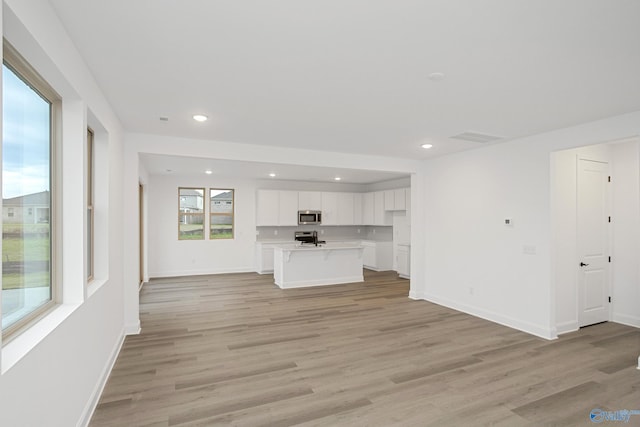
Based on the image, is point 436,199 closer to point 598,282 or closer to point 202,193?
point 598,282

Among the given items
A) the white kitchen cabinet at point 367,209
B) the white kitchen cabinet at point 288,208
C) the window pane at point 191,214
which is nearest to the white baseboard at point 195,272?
the window pane at point 191,214

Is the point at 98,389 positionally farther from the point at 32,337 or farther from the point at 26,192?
the point at 26,192

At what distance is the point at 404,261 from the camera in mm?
8469

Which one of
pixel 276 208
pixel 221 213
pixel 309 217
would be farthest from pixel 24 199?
pixel 309 217

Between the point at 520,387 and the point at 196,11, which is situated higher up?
the point at 196,11

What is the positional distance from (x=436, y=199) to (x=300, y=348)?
11.7 feet

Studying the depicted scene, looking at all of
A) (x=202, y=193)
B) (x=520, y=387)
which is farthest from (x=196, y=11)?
(x=202, y=193)

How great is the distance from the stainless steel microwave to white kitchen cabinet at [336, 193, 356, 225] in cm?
66

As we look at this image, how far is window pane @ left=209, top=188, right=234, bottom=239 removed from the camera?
871 cm

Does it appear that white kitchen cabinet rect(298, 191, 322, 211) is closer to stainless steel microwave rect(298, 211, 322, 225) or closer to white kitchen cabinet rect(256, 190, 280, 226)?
stainless steel microwave rect(298, 211, 322, 225)

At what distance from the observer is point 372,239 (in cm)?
1035

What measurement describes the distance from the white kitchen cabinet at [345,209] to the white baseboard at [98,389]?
673 cm

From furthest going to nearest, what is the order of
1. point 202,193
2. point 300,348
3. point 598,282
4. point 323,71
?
1. point 202,193
2. point 598,282
3. point 300,348
4. point 323,71

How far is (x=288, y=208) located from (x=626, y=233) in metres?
6.72
